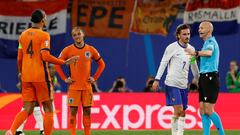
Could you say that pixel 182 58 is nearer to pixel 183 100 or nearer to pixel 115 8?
pixel 183 100

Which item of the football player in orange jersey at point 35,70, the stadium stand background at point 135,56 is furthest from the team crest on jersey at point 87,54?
the stadium stand background at point 135,56

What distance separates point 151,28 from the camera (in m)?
24.3

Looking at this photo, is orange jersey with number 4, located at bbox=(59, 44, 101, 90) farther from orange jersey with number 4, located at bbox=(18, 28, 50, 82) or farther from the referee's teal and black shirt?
the referee's teal and black shirt

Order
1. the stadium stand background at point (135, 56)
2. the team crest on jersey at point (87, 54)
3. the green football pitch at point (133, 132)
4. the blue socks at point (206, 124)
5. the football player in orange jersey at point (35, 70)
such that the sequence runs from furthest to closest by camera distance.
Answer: the stadium stand background at point (135, 56) < the green football pitch at point (133, 132) < the team crest on jersey at point (87, 54) < the blue socks at point (206, 124) < the football player in orange jersey at point (35, 70)

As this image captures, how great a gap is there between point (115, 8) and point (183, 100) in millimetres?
9376

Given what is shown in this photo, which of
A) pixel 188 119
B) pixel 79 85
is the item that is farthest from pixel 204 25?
pixel 188 119

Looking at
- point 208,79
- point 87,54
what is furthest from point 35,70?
point 208,79

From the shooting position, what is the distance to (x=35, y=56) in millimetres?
13445

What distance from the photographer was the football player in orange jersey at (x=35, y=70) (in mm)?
13422

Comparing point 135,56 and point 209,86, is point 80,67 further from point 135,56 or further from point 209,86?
point 135,56

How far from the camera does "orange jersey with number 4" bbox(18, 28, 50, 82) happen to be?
13.4m

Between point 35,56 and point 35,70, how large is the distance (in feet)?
0.74

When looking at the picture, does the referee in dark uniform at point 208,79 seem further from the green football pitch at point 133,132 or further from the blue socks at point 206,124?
the green football pitch at point 133,132

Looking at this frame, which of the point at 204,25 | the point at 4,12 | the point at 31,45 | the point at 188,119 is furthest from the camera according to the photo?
the point at 4,12
